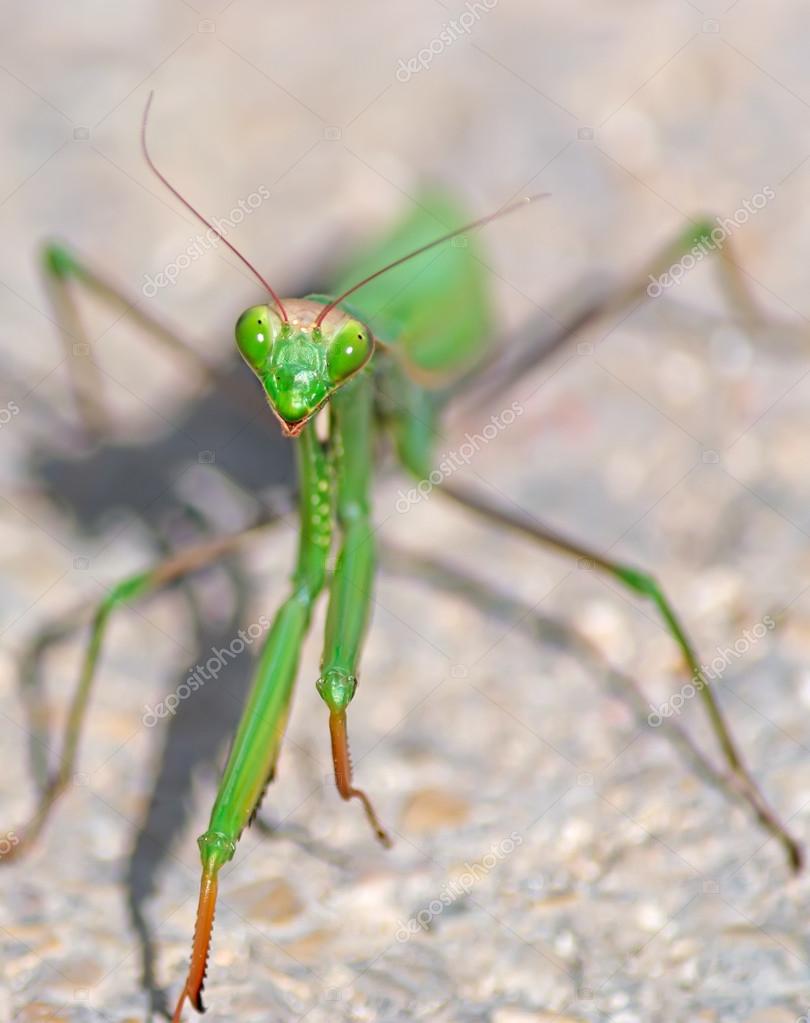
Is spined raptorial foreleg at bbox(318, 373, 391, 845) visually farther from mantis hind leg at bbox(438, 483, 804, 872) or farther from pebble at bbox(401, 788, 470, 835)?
mantis hind leg at bbox(438, 483, 804, 872)

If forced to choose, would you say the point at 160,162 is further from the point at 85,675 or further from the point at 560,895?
the point at 560,895

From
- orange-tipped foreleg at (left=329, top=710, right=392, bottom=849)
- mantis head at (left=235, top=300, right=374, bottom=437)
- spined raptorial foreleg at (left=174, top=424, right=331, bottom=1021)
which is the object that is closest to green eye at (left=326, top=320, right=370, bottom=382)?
mantis head at (left=235, top=300, right=374, bottom=437)
